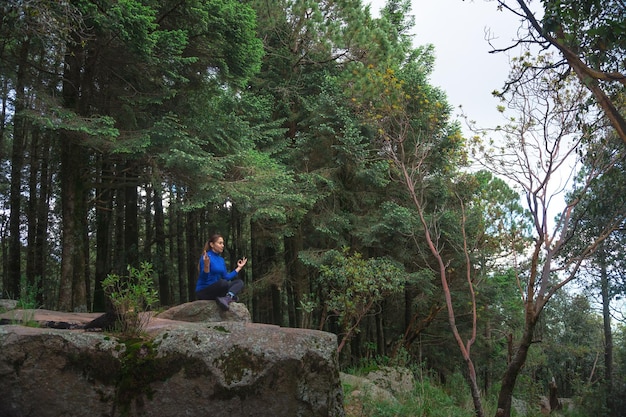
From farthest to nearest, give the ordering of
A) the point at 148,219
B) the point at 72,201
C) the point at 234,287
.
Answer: the point at 148,219 < the point at 72,201 < the point at 234,287

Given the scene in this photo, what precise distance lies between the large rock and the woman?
106 inches

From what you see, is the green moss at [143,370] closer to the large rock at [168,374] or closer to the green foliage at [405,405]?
the large rock at [168,374]

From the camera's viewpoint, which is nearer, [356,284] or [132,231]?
[356,284]

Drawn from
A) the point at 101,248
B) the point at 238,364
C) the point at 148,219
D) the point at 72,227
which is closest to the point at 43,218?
the point at 101,248

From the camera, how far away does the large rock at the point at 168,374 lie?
4.12 m

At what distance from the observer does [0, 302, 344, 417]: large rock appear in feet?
13.5

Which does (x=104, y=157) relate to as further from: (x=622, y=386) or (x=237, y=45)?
(x=622, y=386)

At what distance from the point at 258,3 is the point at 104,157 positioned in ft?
23.0

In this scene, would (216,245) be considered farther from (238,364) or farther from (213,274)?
(238,364)

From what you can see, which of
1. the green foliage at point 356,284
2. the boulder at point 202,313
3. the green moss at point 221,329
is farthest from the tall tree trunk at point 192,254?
the green moss at point 221,329

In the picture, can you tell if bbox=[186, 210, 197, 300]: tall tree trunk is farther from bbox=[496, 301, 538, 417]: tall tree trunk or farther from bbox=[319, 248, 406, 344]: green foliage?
bbox=[496, 301, 538, 417]: tall tree trunk

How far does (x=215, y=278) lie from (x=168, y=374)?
3354 millimetres

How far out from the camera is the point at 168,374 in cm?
437

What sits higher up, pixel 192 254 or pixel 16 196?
pixel 16 196
